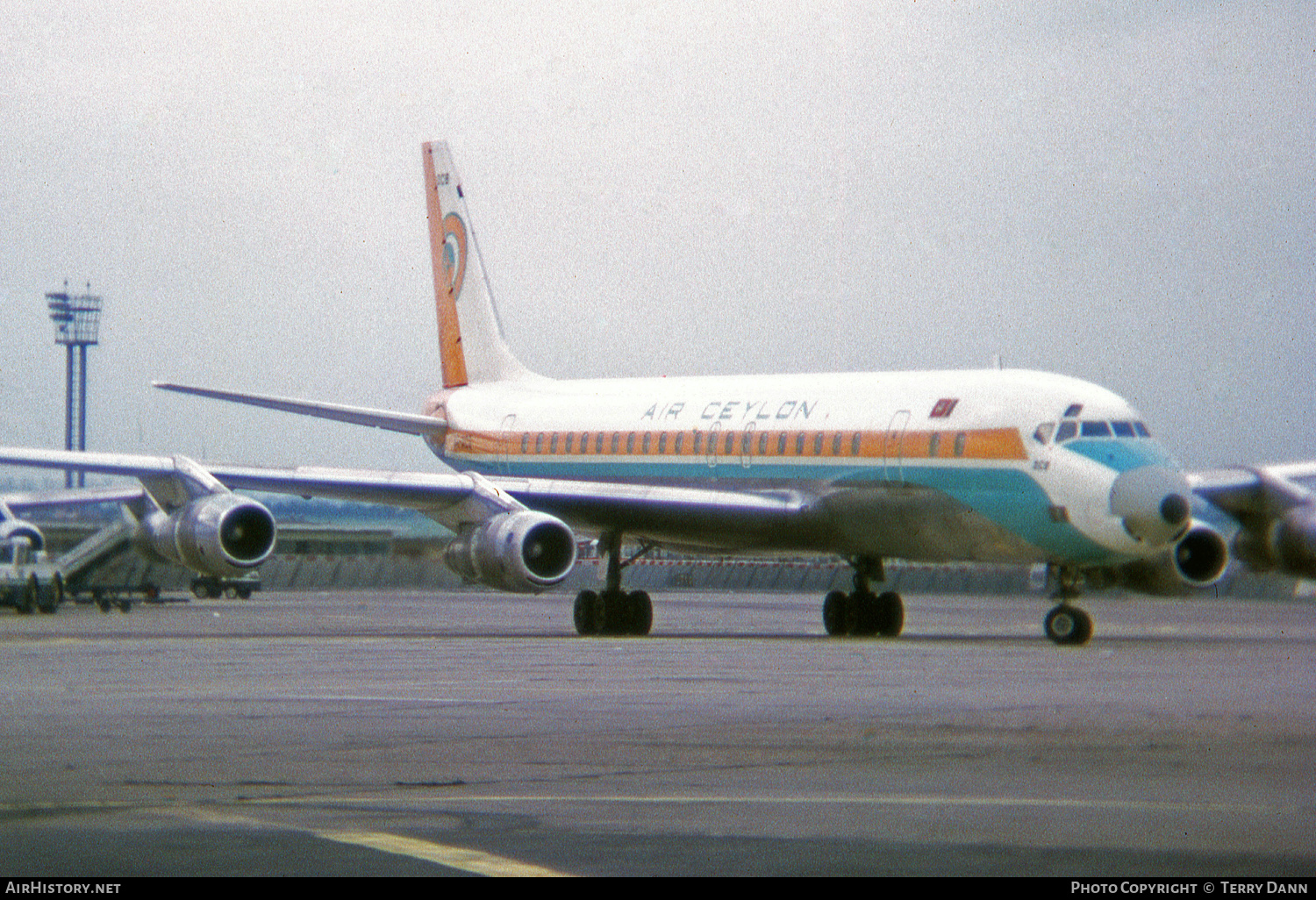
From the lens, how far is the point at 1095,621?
30.2 m

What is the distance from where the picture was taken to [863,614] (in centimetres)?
2970

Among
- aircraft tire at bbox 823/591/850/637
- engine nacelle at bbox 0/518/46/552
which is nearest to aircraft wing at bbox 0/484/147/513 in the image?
engine nacelle at bbox 0/518/46/552

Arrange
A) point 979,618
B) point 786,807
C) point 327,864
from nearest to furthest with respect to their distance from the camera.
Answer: point 327,864 → point 786,807 → point 979,618

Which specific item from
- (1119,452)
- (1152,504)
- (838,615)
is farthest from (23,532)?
(1152,504)

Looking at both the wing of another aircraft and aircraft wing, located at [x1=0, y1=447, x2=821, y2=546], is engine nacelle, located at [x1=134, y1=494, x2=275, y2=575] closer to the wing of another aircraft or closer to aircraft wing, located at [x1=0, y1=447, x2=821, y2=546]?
aircraft wing, located at [x1=0, y1=447, x2=821, y2=546]

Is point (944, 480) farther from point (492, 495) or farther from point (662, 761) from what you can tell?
point (662, 761)

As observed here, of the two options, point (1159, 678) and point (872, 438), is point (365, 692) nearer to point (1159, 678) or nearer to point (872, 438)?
point (1159, 678)

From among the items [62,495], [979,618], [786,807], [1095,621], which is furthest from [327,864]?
[62,495]

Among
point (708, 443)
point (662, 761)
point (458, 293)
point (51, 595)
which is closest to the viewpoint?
point (662, 761)

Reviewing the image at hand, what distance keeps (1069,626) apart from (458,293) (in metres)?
17.3

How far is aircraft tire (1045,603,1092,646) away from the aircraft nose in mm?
→ 1273

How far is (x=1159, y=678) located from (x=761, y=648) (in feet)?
23.2

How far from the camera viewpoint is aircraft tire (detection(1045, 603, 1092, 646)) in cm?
2541
